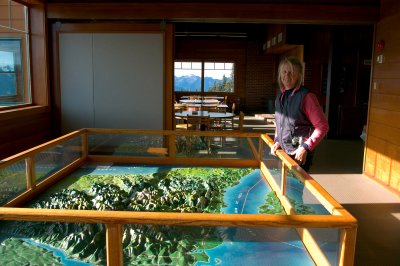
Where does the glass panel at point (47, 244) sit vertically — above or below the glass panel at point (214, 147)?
below

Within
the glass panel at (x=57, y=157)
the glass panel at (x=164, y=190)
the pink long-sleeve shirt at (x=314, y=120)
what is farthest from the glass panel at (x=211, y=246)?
the glass panel at (x=57, y=157)

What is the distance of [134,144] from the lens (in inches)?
162

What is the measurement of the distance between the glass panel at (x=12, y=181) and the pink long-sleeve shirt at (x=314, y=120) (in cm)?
198

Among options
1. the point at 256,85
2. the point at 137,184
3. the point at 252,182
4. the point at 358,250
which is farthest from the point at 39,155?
the point at 256,85

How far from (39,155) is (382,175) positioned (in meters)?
4.23

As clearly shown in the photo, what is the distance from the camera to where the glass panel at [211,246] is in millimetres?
1651

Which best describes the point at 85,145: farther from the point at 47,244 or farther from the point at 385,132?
the point at 385,132

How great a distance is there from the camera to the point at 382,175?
5133mm

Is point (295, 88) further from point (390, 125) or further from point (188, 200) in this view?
point (390, 125)

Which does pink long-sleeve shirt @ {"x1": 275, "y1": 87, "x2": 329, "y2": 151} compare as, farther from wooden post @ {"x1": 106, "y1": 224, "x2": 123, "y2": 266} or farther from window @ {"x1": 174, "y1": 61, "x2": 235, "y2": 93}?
window @ {"x1": 174, "y1": 61, "x2": 235, "y2": 93}

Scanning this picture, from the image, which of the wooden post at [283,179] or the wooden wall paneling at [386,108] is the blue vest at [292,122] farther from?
the wooden wall paneling at [386,108]

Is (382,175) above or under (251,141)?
under

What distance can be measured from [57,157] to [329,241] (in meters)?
2.61

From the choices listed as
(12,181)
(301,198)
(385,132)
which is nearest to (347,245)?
(301,198)
